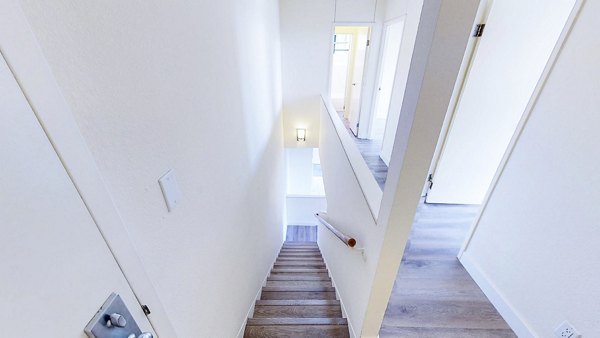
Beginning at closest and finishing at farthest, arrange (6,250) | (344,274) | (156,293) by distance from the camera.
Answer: (6,250)
(156,293)
(344,274)

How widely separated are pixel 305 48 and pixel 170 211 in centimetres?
403

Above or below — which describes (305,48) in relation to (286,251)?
above

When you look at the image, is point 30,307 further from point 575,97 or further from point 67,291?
point 575,97

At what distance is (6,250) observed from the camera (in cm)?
38

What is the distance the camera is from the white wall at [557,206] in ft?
4.05

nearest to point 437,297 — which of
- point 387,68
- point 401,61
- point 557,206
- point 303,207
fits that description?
point 557,206

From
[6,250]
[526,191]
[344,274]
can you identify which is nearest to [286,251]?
[344,274]

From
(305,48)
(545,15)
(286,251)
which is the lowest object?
(286,251)

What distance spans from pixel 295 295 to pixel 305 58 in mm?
3674

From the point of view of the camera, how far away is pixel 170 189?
2.67 feet

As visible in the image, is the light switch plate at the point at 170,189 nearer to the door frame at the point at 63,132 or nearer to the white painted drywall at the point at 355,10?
the door frame at the point at 63,132

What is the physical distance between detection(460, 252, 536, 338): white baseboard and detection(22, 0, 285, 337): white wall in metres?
1.82

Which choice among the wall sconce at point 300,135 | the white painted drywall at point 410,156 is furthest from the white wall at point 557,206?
the wall sconce at point 300,135

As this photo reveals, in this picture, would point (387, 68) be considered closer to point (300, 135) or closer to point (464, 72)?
point (300, 135)
